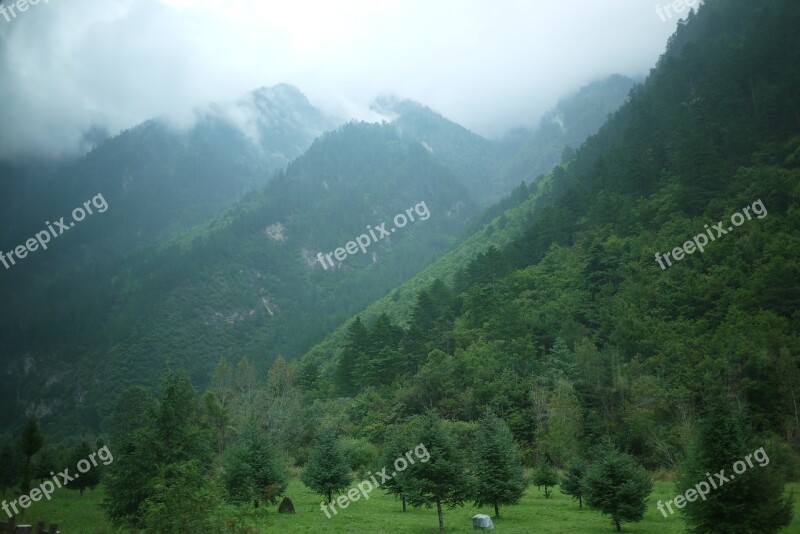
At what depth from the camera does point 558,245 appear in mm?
82125

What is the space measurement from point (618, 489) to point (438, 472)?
940cm

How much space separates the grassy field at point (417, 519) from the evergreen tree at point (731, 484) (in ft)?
19.1

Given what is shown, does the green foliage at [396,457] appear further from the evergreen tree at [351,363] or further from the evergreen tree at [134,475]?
the evergreen tree at [351,363]

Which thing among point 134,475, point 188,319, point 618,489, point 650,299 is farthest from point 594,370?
point 188,319

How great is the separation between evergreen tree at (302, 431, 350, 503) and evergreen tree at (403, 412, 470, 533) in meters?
11.7

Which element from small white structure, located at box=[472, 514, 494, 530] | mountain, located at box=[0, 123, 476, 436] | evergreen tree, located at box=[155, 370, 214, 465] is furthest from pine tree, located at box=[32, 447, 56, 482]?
mountain, located at box=[0, 123, 476, 436]

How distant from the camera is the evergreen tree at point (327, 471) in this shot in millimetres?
36000

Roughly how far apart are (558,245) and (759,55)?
133 ft

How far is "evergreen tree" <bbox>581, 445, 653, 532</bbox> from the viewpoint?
25828mm

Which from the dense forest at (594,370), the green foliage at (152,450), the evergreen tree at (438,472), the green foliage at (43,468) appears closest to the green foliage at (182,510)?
the dense forest at (594,370)

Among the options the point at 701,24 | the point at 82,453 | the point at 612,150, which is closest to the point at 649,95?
the point at 612,150

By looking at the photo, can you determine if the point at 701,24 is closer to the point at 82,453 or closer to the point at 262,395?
the point at 262,395

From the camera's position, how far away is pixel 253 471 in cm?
3438

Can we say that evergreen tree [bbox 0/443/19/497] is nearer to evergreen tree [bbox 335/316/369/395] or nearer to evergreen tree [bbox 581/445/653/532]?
evergreen tree [bbox 335/316/369/395]
